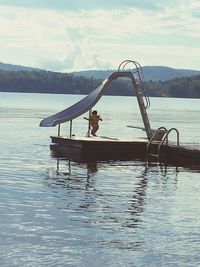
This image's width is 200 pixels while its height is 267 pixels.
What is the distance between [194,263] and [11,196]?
11024 mm

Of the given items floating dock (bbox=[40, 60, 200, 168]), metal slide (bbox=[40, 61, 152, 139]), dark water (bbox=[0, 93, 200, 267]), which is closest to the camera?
dark water (bbox=[0, 93, 200, 267])

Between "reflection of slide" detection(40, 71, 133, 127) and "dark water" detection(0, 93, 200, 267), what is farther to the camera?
"reflection of slide" detection(40, 71, 133, 127)

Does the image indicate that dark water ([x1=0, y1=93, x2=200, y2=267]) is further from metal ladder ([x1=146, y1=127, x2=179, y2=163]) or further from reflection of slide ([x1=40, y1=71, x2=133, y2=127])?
reflection of slide ([x1=40, y1=71, x2=133, y2=127])

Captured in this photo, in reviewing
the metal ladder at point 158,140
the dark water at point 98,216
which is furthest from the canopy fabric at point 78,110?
the dark water at point 98,216

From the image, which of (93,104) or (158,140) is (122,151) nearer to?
(158,140)

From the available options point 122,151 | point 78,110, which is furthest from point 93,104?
point 122,151

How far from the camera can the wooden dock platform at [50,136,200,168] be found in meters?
41.1

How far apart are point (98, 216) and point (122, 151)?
66.1ft

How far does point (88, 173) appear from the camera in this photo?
116ft

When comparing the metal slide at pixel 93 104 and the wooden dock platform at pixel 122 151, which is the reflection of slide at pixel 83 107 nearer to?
the metal slide at pixel 93 104

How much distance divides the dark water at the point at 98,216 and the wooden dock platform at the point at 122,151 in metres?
3.19

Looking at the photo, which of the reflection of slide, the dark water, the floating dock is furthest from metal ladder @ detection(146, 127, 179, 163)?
the reflection of slide

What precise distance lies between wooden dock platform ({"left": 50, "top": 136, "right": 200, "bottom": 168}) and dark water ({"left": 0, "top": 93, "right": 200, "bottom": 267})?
3.19m

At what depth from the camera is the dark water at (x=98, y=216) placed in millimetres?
17969
